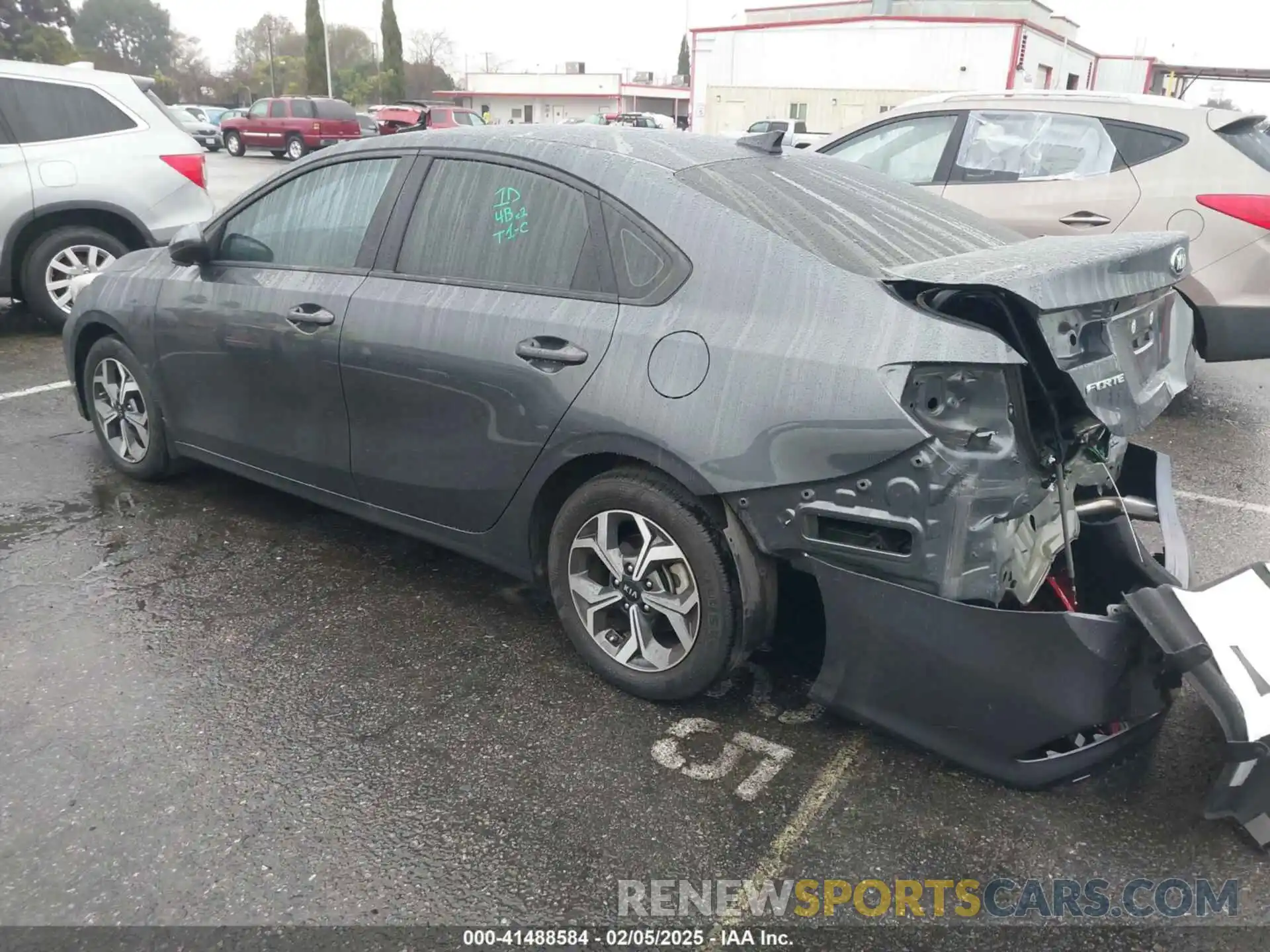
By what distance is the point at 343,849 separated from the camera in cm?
238

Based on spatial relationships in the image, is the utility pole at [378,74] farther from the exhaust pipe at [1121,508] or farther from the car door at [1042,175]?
the exhaust pipe at [1121,508]

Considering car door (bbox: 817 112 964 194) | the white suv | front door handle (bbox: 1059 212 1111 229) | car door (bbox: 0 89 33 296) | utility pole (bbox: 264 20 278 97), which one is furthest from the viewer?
utility pole (bbox: 264 20 278 97)

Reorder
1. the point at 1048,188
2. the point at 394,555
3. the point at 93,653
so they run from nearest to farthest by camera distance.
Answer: the point at 93,653, the point at 394,555, the point at 1048,188

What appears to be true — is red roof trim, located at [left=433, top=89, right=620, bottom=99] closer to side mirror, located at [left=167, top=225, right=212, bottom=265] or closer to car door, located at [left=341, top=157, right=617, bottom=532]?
side mirror, located at [left=167, top=225, right=212, bottom=265]

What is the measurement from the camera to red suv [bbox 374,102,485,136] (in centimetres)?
2938

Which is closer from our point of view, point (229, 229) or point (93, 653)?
point (93, 653)

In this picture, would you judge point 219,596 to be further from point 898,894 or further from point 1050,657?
point 1050,657

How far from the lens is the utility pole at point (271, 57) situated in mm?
68750

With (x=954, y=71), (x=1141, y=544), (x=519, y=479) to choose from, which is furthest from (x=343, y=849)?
(x=954, y=71)

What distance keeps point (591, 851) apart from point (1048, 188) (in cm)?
515

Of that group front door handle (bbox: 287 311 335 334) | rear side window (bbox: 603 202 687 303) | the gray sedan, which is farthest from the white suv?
rear side window (bbox: 603 202 687 303)

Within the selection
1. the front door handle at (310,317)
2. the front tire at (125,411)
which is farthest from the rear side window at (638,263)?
the front tire at (125,411)

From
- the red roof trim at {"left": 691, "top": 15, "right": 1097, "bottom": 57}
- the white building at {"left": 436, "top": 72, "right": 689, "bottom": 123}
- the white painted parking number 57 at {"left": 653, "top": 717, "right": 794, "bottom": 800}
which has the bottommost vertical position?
the white painted parking number 57 at {"left": 653, "top": 717, "right": 794, "bottom": 800}

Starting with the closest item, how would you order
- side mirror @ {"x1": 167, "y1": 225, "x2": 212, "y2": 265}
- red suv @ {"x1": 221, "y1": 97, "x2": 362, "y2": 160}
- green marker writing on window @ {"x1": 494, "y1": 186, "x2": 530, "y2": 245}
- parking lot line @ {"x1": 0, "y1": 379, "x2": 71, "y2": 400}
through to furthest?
green marker writing on window @ {"x1": 494, "y1": 186, "x2": 530, "y2": 245}, side mirror @ {"x1": 167, "y1": 225, "x2": 212, "y2": 265}, parking lot line @ {"x1": 0, "y1": 379, "x2": 71, "y2": 400}, red suv @ {"x1": 221, "y1": 97, "x2": 362, "y2": 160}
